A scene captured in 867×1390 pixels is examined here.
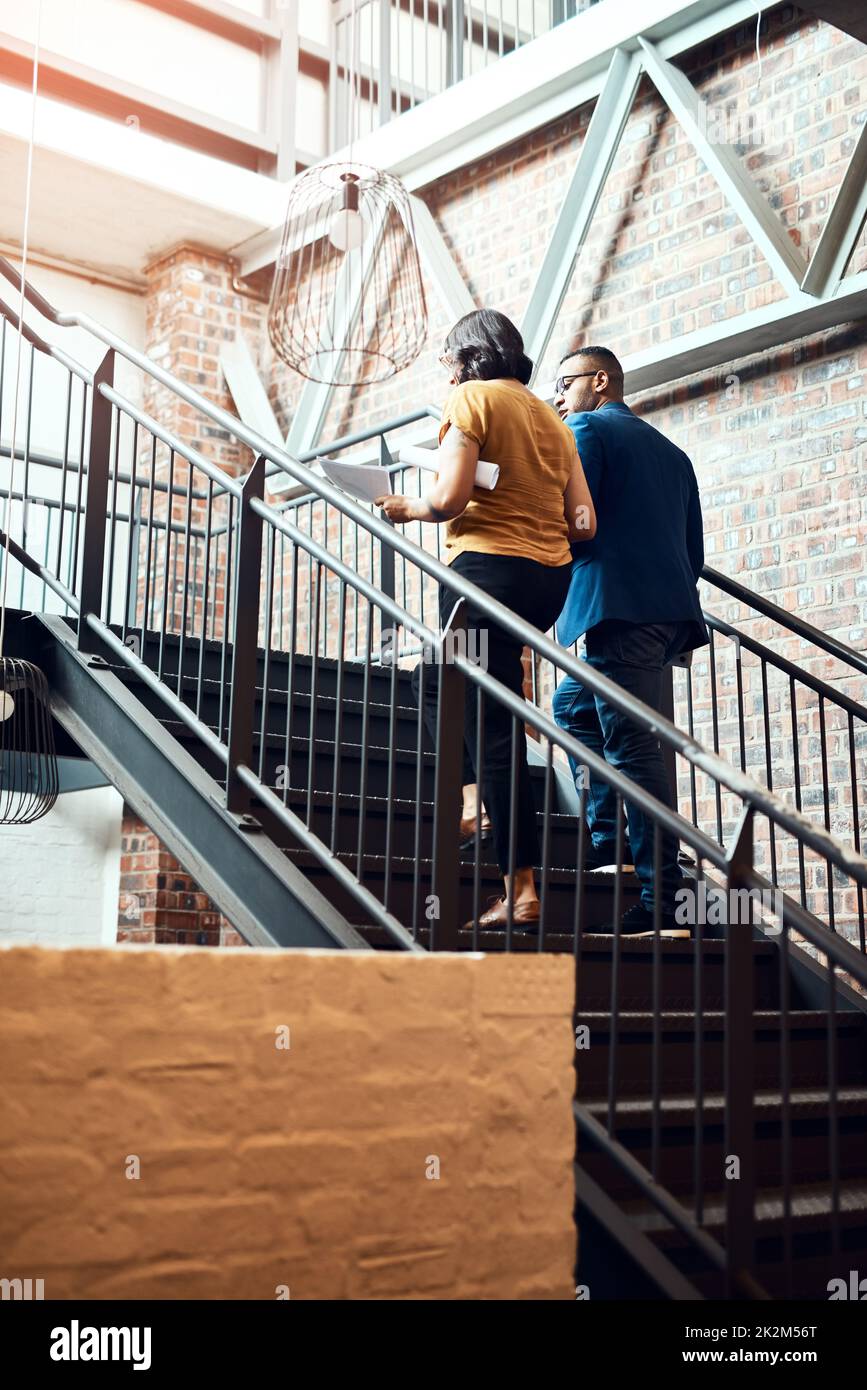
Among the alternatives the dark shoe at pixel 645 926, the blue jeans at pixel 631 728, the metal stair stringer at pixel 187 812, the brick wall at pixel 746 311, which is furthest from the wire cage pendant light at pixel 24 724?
the dark shoe at pixel 645 926

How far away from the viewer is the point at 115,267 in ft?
26.1

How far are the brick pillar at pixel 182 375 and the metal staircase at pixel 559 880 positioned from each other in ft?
10.3

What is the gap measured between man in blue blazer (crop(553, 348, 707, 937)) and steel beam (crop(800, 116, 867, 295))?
1420mm

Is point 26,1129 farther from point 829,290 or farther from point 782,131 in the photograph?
point 782,131

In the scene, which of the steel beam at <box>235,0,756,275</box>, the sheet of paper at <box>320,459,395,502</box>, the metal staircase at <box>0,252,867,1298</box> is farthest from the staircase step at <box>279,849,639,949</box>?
the steel beam at <box>235,0,756,275</box>

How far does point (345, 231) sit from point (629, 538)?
415 cm

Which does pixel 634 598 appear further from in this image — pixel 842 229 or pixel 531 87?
pixel 531 87

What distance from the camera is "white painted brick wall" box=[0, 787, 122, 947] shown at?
7566 mm

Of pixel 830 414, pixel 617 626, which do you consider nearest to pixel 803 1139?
pixel 617 626

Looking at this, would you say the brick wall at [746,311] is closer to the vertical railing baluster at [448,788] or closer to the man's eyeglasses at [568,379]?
the man's eyeglasses at [568,379]

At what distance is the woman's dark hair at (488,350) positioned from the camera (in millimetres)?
3178

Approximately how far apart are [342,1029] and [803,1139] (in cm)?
139

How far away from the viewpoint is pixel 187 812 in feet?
10.7

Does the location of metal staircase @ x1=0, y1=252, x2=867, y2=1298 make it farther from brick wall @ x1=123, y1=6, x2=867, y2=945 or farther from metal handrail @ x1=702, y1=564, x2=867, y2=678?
brick wall @ x1=123, y1=6, x2=867, y2=945
